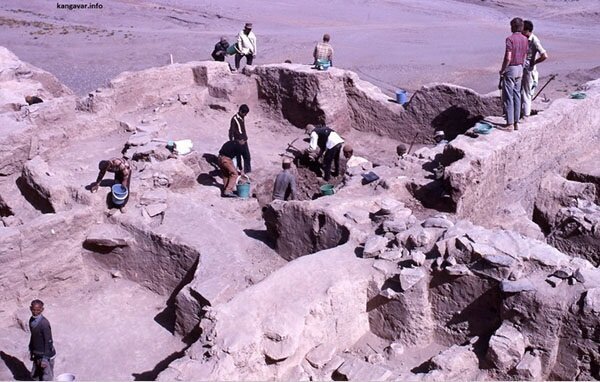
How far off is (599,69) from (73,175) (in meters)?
17.1

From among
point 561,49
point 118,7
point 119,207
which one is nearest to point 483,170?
point 119,207

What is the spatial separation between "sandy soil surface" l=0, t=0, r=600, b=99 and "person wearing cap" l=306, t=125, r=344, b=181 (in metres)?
9.12

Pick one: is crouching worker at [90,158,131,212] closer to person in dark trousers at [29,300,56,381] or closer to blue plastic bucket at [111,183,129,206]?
blue plastic bucket at [111,183,129,206]

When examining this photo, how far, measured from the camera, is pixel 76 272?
9.69m

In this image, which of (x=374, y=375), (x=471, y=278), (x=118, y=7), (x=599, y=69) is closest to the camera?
(x=374, y=375)

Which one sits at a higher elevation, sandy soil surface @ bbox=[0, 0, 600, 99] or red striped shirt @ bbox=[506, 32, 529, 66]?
red striped shirt @ bbox=[506, 32, 529, 66]

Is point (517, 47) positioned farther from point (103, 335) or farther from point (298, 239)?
point (103, 335)

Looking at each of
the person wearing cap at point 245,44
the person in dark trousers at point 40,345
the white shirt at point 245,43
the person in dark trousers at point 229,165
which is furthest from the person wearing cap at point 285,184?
the white shirt at point 245,43

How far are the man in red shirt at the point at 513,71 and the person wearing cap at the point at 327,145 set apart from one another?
3180mm

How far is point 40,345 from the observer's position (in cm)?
739

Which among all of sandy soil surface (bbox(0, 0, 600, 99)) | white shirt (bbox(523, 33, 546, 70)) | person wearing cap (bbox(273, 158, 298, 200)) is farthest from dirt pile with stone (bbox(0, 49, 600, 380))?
sandy soil surface (bbox(0, 0, 600, 99))

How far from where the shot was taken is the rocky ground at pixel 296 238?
6.53 m

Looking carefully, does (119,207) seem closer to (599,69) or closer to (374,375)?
(374,375)

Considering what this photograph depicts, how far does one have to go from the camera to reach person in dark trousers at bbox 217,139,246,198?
37.4 ft
